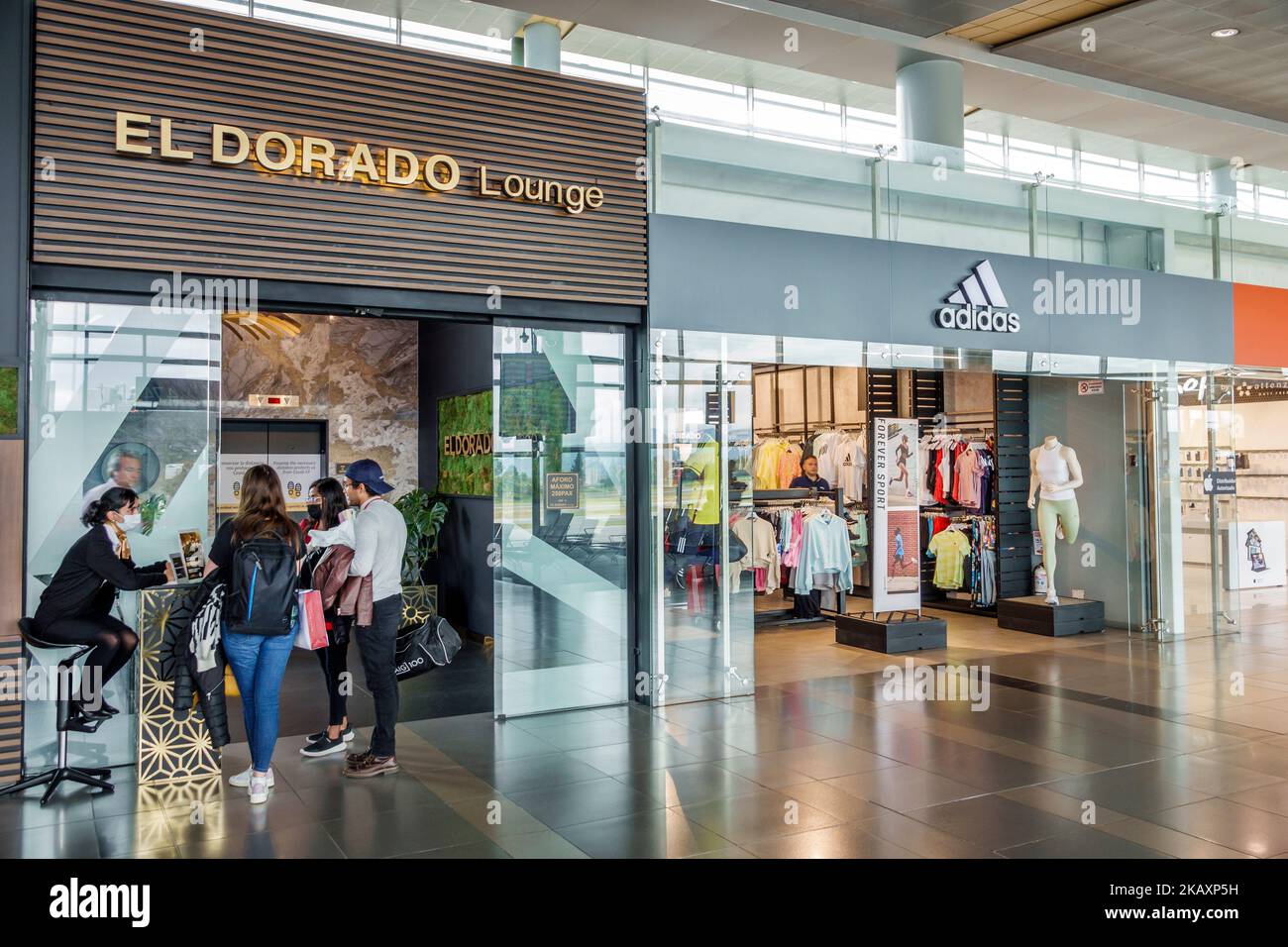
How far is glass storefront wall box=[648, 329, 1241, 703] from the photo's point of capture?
7043 millimetres

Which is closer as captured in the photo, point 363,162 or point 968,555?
point 363,162

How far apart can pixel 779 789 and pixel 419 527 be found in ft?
18.1

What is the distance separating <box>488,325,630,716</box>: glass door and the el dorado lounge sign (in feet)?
2.82

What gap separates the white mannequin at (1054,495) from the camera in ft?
32.3

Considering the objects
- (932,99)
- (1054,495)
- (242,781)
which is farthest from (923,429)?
(242,781)

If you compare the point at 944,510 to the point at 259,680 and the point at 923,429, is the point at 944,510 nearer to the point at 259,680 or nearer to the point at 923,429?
the point at 923,429

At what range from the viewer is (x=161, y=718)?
16.8 ft

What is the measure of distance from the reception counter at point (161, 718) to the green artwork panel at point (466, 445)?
3.85 metres

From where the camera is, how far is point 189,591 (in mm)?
5262

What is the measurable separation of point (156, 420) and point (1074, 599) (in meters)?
8.37

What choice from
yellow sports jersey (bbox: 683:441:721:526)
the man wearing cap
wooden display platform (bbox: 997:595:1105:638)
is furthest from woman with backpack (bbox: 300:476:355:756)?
wooden display platform (bbox: 997:595:1105:638)

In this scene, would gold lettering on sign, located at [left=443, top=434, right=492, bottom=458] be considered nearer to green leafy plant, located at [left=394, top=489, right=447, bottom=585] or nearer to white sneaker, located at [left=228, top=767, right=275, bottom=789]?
green leafy plant, located at [left=394, top=489, right=447, bottom=585]
